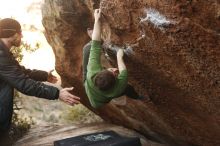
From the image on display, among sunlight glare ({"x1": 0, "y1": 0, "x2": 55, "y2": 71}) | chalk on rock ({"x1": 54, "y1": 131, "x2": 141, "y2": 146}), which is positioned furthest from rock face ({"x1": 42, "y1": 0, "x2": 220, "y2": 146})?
sunlight glare ({"x1": 0, "y1": 0, "x2": 55, "y2": 71})

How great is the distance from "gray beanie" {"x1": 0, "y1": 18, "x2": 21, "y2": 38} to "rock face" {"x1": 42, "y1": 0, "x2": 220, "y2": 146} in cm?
126

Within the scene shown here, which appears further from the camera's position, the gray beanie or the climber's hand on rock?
the gray beanie

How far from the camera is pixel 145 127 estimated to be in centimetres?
836

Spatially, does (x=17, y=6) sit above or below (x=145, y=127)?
above

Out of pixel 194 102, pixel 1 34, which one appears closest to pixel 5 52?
pixel 1 34

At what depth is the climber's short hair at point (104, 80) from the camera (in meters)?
5.64

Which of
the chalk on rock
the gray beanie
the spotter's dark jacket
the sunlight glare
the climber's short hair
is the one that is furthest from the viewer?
the sunlight glare

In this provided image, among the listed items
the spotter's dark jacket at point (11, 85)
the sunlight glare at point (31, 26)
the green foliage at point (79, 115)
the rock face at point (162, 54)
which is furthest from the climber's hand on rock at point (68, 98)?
the sunlight glare at point (31, 26)

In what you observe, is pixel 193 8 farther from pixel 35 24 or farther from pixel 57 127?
pixel 35 24

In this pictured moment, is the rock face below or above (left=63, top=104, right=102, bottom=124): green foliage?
above

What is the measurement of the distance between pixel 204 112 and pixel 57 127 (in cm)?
450

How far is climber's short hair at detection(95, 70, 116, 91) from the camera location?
18.5ft

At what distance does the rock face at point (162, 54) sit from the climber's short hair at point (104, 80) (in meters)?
0.60

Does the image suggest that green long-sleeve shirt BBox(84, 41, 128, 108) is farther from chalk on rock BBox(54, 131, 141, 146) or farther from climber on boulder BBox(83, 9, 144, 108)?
chalk on rock BBox(54, 131, 141, 146)
